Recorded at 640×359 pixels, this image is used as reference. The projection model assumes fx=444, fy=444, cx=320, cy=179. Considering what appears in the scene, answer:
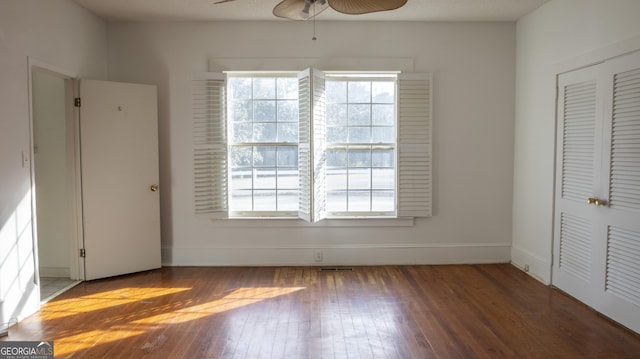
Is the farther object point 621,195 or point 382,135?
point 382,135

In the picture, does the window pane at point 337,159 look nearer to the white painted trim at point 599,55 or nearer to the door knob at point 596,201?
the white painted trim at point 599,55

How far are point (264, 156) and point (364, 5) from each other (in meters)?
2.72

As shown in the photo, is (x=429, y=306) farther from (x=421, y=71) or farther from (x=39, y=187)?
(x=39, y=187)

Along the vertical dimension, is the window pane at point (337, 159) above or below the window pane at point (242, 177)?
above

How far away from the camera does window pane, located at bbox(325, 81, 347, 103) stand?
5070 millimetres

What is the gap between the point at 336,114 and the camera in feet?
16.7

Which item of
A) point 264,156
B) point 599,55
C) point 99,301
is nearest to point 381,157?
point 264,156

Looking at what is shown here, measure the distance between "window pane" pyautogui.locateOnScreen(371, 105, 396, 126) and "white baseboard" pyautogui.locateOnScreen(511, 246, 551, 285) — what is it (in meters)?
2.02

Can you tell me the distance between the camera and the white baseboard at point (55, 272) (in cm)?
464

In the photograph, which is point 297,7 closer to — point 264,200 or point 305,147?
point 305,147

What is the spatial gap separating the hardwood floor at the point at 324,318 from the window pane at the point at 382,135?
1.50 metres

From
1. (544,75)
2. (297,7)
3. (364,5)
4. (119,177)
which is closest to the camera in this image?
(364,5)

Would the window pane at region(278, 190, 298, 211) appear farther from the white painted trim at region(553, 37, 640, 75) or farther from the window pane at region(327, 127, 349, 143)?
the white painted trim at region(553, 37, 640, 75)

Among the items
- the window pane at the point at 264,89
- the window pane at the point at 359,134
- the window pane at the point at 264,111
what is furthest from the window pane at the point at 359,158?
the window pane at the point at 264,89
